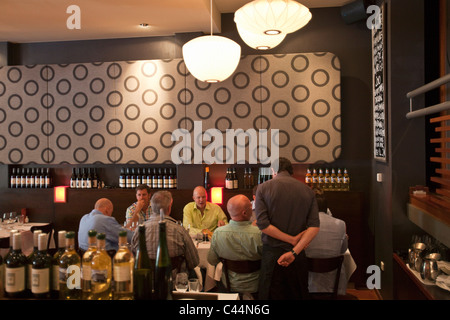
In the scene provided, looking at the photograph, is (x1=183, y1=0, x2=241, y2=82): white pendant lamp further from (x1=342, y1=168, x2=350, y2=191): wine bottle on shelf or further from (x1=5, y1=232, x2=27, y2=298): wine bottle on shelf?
(x1=342, y1=168, x2=350, y2=191): wine bottle on shelf

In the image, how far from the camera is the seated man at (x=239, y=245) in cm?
316

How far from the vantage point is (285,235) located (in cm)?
313

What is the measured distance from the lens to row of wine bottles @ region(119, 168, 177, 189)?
551cm

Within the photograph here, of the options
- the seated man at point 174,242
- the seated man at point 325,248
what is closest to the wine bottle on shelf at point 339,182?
the seated man at point 325,248

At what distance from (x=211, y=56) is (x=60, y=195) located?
3.56m

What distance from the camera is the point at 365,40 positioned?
513 centimetres

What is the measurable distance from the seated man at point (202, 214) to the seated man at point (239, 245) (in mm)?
1515

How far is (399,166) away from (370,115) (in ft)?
4.69

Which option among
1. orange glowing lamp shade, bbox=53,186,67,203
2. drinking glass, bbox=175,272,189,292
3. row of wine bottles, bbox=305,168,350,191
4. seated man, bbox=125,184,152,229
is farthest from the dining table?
row of wine bottles, bbox=305,168,350,191

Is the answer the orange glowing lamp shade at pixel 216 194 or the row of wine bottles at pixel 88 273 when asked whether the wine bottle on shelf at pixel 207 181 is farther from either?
the row of wine bottles at pixel 88 273

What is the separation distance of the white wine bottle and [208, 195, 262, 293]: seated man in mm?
1724

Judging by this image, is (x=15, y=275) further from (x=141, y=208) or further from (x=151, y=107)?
(x=151, y=107)

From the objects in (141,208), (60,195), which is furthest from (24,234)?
(141,208)

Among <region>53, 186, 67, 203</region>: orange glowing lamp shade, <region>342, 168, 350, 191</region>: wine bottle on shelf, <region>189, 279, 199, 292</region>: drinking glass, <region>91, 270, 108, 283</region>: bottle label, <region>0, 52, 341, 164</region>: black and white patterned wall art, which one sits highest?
<region>0, 52, 341, 164</region>: black and white patterned wall art
